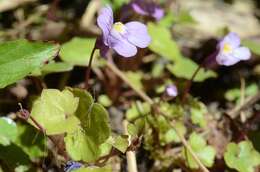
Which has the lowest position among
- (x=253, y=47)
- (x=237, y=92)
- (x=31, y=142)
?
(x=237, y=92)

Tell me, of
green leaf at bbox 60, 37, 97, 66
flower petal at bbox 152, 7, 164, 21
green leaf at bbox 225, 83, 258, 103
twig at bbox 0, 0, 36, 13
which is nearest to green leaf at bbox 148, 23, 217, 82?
flower petal at bbox 152, 7, 164, 21

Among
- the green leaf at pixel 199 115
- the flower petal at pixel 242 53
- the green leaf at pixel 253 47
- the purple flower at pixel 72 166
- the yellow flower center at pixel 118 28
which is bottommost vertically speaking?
the green leaf at pixel 199 115

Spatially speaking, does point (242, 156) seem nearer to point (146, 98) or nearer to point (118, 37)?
point (146, 98)

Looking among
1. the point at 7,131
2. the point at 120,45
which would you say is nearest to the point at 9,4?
the point at 7,131

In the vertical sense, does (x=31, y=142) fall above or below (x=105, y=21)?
below

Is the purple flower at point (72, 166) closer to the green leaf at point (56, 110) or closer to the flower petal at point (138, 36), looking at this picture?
the green leaf at point (56, 110)

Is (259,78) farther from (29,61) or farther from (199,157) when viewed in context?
(29,61)

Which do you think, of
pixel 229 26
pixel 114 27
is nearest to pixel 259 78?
pixel 229 26

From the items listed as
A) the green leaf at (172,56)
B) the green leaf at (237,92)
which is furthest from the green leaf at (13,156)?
the green leaf at (237,92)
